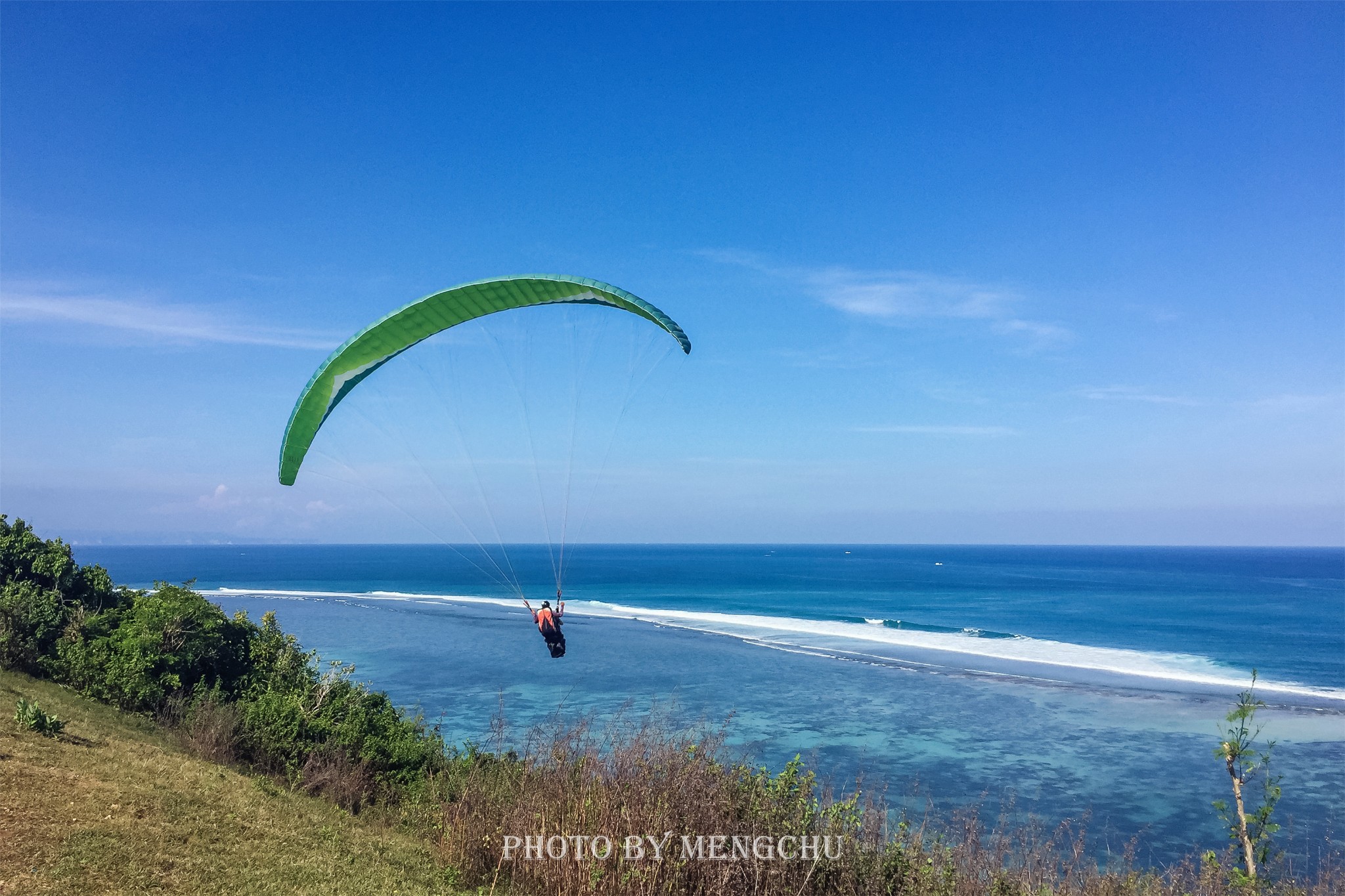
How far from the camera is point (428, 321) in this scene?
32.5 feet

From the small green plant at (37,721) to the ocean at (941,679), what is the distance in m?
5.12

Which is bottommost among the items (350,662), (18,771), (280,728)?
(350,662)

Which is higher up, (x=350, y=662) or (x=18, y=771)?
(x=18, y=771)

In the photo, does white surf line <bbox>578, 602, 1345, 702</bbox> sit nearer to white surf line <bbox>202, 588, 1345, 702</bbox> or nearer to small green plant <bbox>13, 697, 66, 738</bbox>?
white surf line <bbox>202, 588, 1345, 702</bbox>

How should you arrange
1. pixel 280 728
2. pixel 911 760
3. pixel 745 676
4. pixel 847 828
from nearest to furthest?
pixel 847 828
pixel 280 728
pixel 911 760
pixel 745 676

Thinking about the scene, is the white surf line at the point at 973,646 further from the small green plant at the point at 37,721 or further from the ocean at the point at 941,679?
the small green plant at the point at 37,721

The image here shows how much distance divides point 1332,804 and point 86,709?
23.8 meters

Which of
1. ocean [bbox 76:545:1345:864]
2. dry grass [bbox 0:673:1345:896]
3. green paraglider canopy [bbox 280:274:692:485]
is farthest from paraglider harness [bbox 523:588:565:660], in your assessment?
green paraglider canopy [bbox 280:274:692:485]

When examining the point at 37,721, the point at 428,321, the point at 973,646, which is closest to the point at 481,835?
the point at 37,721

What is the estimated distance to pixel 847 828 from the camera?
23.1 ft

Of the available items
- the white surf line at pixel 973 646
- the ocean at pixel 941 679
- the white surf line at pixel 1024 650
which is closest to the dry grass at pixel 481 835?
the ocean at pixel 941 679

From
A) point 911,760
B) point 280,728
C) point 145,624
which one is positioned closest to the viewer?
point 280,728

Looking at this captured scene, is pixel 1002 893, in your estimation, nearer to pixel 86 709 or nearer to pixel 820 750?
pixel 86 709

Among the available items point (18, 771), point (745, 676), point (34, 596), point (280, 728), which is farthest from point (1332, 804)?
point (34, 596)
